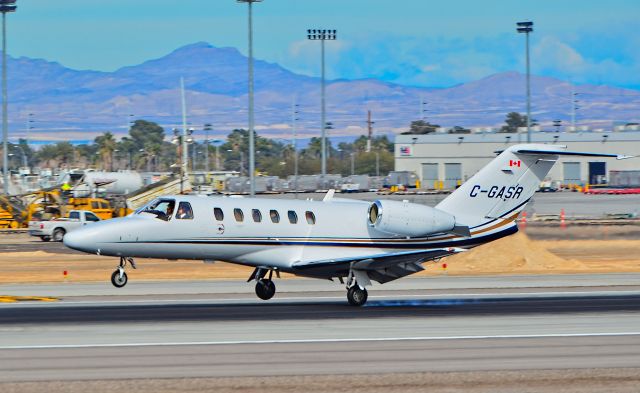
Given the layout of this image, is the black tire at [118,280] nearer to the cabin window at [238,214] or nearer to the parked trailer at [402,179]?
the cabin window at [238,214]

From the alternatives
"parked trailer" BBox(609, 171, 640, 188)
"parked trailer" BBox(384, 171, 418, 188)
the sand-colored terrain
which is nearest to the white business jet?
the sand-colored terrain

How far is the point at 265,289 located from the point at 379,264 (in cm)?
359

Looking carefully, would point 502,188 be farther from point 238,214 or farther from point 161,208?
point 161,208

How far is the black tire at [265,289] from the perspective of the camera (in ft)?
97.1

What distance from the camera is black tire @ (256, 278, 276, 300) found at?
29609mm

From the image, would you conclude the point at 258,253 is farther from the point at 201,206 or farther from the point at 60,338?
the point at 60,338

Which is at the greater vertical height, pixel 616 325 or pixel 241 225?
pixel 241 225

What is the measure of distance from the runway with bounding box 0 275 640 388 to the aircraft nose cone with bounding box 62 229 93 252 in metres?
1.57

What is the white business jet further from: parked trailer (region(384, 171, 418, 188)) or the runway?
parked trailer (region(384, 171, 418, 188))

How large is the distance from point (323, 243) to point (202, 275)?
41.1ft

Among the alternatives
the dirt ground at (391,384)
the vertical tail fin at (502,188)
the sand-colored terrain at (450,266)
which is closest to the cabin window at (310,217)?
the vertical tail fin at (502,188)

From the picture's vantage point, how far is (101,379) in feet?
56.2

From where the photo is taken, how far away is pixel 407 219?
1134 inches

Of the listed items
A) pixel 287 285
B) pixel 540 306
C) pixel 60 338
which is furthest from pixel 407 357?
pixel 287 285
